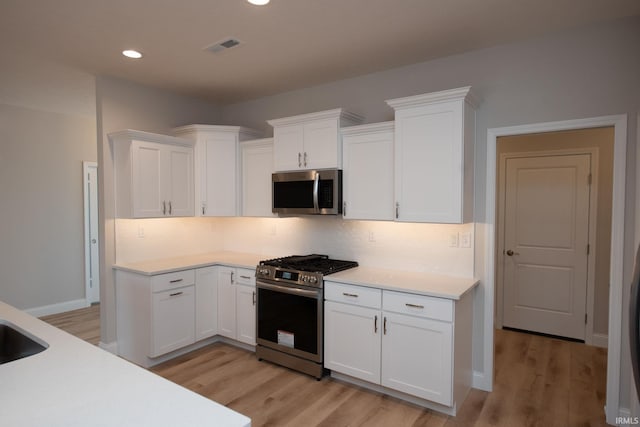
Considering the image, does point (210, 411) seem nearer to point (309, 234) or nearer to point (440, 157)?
point (440, 157)

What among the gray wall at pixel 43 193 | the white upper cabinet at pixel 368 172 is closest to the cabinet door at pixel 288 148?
the white upper cabinet at pixel 368 172

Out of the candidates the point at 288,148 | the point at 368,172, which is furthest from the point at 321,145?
the point at 368,172

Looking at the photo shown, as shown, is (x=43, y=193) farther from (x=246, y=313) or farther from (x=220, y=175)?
(x=246, y=313)

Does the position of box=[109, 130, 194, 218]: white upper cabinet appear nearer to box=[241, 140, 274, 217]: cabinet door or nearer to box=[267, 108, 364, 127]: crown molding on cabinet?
box=[241, 140, 274, 217]: cabinet door

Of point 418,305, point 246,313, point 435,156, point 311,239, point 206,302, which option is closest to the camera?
point 418,305

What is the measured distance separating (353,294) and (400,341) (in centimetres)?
48

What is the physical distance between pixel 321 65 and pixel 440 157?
54.2 inches

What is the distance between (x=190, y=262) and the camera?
12.5ft

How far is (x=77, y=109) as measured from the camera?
4.73 metres

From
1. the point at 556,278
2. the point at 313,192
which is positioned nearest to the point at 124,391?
the point at 313,192

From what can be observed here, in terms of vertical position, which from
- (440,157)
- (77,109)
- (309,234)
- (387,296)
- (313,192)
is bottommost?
(387,296)

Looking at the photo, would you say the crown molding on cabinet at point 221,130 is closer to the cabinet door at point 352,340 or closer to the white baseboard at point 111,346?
the cabinet door at point 352,340

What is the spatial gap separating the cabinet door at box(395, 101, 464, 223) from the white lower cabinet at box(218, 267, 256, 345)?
1657mm

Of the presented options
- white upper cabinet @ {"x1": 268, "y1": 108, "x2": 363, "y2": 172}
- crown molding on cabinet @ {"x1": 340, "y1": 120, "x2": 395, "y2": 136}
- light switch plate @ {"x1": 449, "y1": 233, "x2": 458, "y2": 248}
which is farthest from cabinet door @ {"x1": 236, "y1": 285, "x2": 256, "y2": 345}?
light switch plate @ {"x1": 449, "y1": 233, "x2": 458, "y2": 248}
